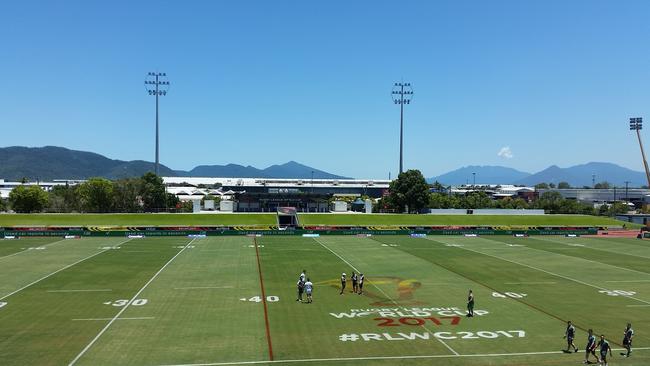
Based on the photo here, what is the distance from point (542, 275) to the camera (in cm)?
4891

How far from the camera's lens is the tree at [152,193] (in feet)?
425

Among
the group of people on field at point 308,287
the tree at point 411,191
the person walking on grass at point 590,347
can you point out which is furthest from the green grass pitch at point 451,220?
the person walking on grass at point 590,347

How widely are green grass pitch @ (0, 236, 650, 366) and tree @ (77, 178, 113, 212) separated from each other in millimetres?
64050

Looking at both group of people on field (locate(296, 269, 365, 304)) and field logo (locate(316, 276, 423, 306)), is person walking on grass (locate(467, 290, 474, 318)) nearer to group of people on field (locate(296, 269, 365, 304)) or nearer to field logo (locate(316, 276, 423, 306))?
field logo (locate(316, 276, 423, 306))

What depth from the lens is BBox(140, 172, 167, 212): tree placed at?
5098 inches

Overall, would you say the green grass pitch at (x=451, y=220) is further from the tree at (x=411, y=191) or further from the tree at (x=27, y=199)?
the tree at (x=27, y=199)

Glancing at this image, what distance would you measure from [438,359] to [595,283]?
89.3 feet

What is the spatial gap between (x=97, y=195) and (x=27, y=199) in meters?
15.1

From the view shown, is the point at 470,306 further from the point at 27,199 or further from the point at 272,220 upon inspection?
the point at 27,199

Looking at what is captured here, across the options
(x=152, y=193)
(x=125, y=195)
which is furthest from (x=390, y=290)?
(x=125, y=195)

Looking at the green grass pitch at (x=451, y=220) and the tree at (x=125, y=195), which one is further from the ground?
the tree at (x=125, y=195)

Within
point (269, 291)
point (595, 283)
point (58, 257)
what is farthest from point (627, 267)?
point (58, 257)

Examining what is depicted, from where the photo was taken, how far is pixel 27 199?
124375mm

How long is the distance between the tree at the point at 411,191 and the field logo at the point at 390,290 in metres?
84.4
